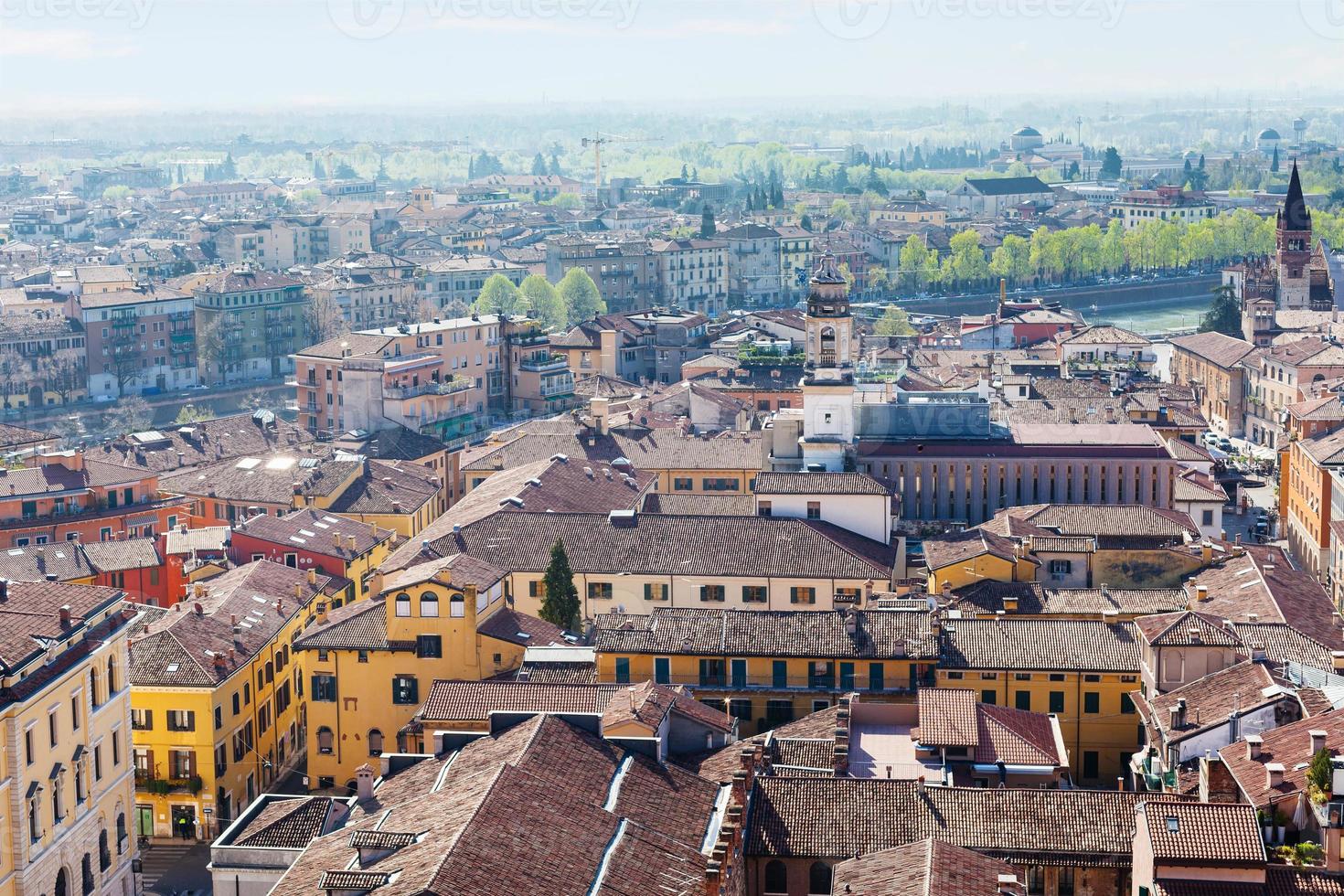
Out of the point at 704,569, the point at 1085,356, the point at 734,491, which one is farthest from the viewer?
the point at 1085,356

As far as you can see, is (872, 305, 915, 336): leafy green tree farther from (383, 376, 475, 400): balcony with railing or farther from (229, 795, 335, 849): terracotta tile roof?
(229, 795, 335, 849): terracotta tile roof

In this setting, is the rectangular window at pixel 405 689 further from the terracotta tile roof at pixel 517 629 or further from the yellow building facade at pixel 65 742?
the yellow building facade at pixel 65 742

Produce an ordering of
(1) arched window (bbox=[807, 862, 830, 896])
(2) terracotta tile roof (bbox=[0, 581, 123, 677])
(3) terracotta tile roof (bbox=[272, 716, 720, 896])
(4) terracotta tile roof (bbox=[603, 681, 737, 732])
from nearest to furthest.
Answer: (3) terracotta tile roof (bbox=[272, 716, 720, 896]) < (1) arched window (bbox=[807, 862, 830, 896]) < (2) terracotta tile roof (bbox=[0, 581, 123, 677]) < (4) terracotta tile roof (bbox=[603, 681, 737, 732])

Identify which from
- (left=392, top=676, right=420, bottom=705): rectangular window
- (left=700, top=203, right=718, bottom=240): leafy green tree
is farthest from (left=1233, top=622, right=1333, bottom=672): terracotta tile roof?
(left=700, top=203, right=718, bottom=240): leafy green tree

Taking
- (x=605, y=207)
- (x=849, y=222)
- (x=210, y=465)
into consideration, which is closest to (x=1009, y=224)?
(x=849, y=222)

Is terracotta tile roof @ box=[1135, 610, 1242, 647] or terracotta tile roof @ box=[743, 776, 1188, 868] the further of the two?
terracotta tile roof @ box=[1135, 610, 1242, 647]

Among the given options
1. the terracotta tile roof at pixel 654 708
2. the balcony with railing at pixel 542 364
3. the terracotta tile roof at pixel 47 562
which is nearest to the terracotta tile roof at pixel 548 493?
the terracotta tile roof at pixel 47 562

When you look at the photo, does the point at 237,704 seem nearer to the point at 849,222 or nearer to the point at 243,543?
the point at 243,543
